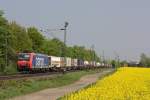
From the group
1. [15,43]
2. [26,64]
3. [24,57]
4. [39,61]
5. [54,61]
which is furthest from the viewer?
[15,43]

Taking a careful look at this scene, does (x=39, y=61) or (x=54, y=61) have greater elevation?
(x=54, y=61)

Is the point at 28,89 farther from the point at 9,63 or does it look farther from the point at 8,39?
the point at 8,39

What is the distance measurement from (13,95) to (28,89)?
509 centimetres

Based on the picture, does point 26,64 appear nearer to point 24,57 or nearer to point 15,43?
point 24,57

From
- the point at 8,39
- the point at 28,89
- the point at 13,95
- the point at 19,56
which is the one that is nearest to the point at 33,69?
the point at 19,56

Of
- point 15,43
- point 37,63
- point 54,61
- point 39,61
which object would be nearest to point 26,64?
point 37,63

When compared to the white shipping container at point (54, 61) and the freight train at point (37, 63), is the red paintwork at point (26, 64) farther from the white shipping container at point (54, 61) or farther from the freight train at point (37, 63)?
the white shipping container at point (54, 61)

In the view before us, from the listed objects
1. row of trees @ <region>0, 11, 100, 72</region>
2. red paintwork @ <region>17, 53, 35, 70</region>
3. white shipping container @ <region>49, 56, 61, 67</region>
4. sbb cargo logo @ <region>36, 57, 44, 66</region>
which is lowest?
red paintwork @ <region>17, 53, 35, 70</region>

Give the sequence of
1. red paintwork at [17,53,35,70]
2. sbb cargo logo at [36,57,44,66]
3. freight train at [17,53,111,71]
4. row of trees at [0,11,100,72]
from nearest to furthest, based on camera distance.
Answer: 1. red paintwork at [17,53,35,70]
2. freight train at [17,53,111,71]
3. sbb cargo logo at [36,57,44,66]
4. row of trees at [0,11,100,72]

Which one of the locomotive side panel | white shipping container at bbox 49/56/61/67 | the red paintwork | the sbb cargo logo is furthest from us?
white shipping container at bbox 49/56/61/67

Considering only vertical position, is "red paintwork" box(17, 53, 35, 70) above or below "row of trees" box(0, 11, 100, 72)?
below

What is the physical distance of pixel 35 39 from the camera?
407ft

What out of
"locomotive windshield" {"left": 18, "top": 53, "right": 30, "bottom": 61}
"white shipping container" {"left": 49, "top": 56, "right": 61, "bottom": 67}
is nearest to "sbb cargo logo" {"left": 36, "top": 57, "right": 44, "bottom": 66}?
"locomotive windshield" {"left": 18, "top": 53, "right": 30, "bottom": 61}

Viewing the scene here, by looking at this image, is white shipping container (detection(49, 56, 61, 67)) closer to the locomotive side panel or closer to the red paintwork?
the locomotive side panel
